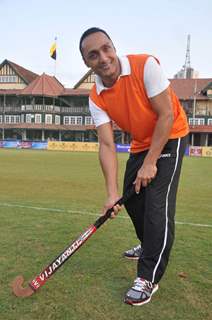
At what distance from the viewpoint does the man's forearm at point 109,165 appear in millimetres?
3982

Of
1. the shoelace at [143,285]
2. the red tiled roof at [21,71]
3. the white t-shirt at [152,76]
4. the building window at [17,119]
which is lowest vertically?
the building window at [17,119]

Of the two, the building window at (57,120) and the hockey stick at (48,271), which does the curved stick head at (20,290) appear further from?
the building window at (57,120)

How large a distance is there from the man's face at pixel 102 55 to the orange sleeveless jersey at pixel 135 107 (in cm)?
11

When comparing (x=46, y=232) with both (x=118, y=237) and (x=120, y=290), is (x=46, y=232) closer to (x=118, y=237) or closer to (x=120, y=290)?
(x=118, y=237)

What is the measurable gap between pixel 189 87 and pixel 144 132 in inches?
2614

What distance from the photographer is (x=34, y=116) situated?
71.5 m

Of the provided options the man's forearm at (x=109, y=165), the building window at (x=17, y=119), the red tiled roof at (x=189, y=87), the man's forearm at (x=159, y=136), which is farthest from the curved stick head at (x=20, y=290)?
the building window at (x=17, y=119)

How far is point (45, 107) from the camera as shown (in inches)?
2813

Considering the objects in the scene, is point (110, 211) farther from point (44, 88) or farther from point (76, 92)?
point (44, 88)

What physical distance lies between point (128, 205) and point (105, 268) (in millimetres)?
820

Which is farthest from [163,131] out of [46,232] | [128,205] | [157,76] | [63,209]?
[63,209]

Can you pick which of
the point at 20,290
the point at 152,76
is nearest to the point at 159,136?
the point at 152,76

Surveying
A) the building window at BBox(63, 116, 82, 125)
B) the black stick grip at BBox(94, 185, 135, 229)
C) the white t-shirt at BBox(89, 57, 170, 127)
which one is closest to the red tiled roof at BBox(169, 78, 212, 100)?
the building window at BBox(63, 116, 82, 125)

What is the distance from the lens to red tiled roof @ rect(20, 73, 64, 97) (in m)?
70.7
